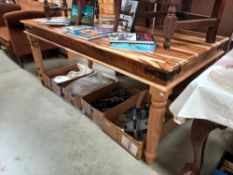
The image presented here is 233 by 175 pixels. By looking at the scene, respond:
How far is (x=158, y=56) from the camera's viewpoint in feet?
3.09

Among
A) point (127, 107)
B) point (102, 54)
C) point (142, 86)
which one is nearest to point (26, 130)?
point (127, 107)

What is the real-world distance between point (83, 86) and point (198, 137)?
1.28 m

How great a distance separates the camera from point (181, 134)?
1.52 m

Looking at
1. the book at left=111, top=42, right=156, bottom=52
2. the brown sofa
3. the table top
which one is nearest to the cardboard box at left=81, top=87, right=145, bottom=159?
the table top

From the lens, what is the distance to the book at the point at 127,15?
1.25 meters

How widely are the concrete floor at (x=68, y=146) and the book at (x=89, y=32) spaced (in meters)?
0.76

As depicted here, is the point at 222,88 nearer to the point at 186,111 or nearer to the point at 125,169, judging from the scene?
the point at 186,111

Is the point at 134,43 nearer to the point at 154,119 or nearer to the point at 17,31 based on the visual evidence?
the point at 154,119

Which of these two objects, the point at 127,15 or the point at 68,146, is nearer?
the point at 127,15

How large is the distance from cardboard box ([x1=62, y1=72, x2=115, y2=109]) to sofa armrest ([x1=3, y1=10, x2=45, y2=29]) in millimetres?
1073

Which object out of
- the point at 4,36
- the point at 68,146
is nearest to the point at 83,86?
the point at 68,146

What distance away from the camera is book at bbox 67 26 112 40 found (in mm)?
1248

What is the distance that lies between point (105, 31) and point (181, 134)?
3.30 ft

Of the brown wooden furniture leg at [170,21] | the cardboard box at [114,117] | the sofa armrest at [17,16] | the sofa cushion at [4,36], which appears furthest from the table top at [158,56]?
the sofa cushion at [4,36]
